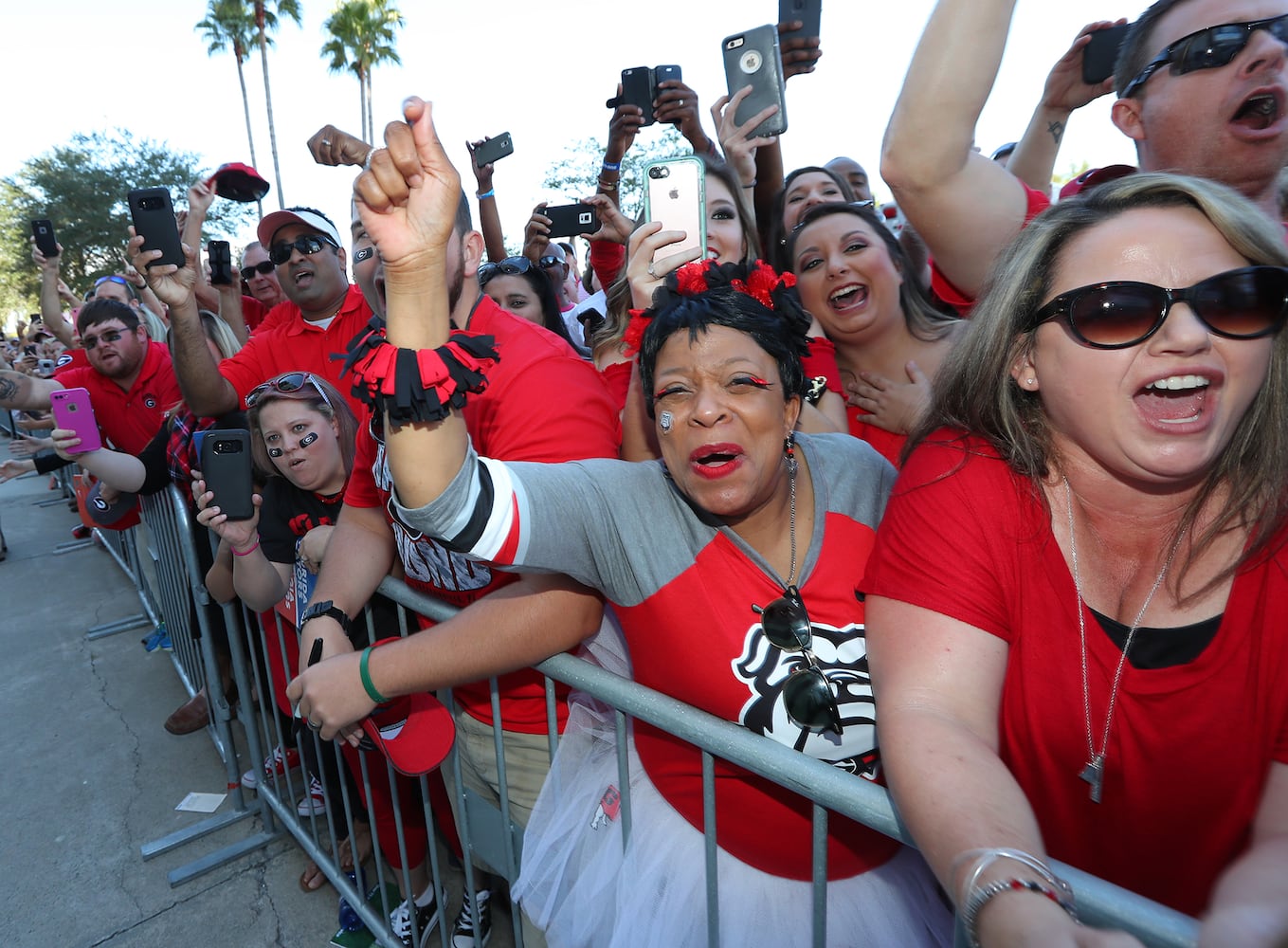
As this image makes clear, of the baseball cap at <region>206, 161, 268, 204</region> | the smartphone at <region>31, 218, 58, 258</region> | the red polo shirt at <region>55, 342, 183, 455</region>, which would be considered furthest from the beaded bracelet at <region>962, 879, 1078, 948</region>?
the smartphone at <region>31, 218, 58, 258</region>

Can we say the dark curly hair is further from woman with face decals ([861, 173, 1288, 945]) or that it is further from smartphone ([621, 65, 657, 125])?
smartphone ([621, 65, 657, 125])

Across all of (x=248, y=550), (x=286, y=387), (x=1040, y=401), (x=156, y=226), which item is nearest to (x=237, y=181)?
(x=156, y=226)

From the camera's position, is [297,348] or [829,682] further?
[297,348]

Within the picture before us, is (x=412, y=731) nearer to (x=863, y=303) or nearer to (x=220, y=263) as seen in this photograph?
(x=863, y=303)

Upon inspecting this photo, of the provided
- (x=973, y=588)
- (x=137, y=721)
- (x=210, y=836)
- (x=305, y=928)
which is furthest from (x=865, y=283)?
(x=137, y=721)

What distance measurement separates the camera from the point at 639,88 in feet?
12.1

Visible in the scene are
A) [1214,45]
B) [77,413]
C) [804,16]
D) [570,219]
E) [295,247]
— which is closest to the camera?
[1214,45]

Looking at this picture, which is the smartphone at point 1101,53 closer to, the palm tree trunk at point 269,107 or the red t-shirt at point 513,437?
the red t-shirt at point 513,437

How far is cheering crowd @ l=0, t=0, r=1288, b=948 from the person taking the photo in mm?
1145

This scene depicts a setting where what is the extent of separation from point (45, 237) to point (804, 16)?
637cm

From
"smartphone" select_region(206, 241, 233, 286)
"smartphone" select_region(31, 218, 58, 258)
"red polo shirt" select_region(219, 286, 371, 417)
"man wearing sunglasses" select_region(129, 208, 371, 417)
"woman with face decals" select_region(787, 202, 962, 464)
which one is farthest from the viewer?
"smartphone" select_region(31, 218, 58, 258)

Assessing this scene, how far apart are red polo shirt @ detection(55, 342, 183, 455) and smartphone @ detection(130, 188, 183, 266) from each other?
146 cm

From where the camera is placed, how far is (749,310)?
162cm

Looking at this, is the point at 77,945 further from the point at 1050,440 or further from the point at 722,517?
the point at 1050,440
